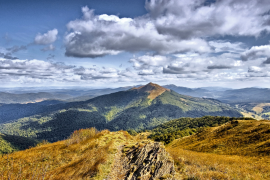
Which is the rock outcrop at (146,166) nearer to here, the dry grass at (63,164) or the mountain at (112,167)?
the mountain at (112,167)

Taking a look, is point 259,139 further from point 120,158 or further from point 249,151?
point 120,158

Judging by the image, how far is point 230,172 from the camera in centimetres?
1812

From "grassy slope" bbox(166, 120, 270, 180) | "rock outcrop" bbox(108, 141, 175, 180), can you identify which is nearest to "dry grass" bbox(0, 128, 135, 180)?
"rock outcrop" bbox(108, 141, 175, 180)

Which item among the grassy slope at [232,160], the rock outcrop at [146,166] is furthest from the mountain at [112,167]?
the grassy slope at [232,160]

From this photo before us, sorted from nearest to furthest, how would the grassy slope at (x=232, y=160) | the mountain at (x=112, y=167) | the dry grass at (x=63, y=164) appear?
the grassy slope at (x=232, y=160) → the mountain at (x=112, y=167) → the dry grass at (x=63, y=164)

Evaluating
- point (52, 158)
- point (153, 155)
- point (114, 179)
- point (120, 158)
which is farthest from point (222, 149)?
point (52, 158)

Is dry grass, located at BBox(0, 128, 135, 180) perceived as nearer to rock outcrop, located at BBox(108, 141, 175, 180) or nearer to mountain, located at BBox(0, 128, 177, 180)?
mountain, located at BBox(0, 128, 177, 180)

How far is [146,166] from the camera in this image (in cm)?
1923

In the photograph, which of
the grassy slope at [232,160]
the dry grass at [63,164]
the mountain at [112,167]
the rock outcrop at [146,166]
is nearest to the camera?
the grassy slope at [232,160]

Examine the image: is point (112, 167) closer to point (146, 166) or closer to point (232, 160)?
point (146, 166)

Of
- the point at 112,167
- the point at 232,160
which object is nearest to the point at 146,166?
the point at 112,167

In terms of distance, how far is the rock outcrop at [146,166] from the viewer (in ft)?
59.1

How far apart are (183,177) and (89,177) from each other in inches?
492

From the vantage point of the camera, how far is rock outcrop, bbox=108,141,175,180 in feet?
59.1
